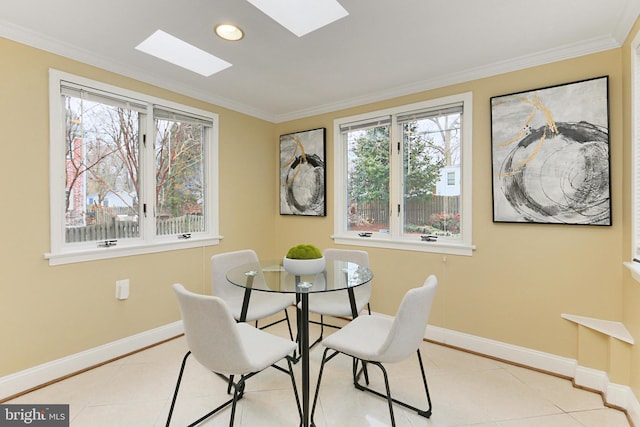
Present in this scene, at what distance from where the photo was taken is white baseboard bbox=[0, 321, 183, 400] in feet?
6.67

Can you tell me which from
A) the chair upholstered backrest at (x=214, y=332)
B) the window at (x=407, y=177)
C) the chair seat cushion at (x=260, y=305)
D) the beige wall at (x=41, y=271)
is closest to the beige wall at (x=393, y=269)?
the beige wall at (x=41, y=271)

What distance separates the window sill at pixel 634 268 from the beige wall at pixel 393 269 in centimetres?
13

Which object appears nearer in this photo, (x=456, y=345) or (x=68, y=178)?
(x=68, y=178)

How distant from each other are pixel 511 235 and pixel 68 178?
3.60 metres

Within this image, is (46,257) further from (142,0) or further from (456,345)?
(456,345)

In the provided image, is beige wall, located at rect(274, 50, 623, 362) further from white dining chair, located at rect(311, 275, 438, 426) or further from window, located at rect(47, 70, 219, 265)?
window, located at rect(47, 70, 219, 265)

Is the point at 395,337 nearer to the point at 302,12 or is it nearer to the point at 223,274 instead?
the point at 223,274

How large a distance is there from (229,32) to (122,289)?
2245 mm

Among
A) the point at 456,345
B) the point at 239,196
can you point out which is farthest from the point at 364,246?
the point at 239,196

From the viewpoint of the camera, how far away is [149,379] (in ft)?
7.37

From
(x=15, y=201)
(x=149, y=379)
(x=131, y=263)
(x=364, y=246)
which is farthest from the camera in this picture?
(x=364, y=246)

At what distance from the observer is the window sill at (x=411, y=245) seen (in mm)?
2725

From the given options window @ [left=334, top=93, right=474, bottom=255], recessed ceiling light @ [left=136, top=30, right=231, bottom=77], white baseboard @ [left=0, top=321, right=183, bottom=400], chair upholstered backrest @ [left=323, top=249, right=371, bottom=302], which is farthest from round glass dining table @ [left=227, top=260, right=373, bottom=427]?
recessed ceiling light @ [left=136, top=30, right=231, bottom=77]

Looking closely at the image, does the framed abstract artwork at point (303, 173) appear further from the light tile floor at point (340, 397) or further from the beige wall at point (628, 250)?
the beige wall at point (628, 250)
